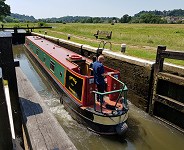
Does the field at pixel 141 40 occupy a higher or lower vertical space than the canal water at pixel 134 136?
higher

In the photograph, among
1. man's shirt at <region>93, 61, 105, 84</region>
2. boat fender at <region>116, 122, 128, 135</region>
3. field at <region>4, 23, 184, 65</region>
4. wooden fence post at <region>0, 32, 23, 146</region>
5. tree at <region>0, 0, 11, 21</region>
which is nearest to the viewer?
wooden fence post at <region>0, 32, 23, 146</region>

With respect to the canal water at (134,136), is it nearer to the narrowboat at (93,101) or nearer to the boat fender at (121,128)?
the narrowboat at (93,101)

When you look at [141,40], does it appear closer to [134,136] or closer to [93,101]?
[93,101]

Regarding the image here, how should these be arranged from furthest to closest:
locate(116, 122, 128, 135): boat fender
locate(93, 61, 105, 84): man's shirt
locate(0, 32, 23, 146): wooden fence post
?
1. locate(93, 61, 105, 84): man's shirt
2. locate(116, 122, 128, 135): boat fender
3. locate(0, 32, 23, 146): wooden fence post

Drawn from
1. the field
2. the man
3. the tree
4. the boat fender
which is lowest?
the boat fender

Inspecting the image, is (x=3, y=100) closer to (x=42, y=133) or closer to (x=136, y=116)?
(x=42, y=133)

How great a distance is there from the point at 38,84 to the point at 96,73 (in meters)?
6.45

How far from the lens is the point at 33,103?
2.14 metres

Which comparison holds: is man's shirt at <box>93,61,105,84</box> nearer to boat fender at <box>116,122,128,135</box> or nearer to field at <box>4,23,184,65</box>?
boat fender at <box>116,122,128,135</box>

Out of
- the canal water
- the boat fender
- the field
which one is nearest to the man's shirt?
the boat fender

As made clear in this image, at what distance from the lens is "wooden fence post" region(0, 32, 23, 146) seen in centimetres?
188

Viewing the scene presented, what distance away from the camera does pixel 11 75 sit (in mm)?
2016

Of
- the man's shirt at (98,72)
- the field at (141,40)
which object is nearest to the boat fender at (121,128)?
the man's shirt at (98,72)

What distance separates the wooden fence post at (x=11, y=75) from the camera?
6.18 feet
